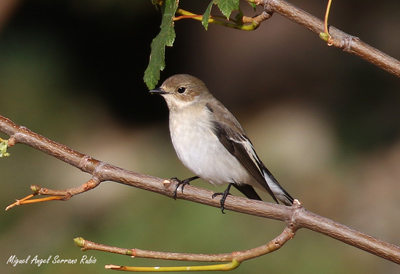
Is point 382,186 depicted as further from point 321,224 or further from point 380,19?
point 321,224

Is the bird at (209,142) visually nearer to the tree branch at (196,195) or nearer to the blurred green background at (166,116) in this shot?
the tree branch at (196,195)

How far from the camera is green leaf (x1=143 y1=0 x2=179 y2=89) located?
2.16 m

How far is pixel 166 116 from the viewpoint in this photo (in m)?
8.03

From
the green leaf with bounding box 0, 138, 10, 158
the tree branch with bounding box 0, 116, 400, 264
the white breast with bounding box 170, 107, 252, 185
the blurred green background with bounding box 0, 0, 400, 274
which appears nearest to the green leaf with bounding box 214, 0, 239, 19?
the tree branch with bounding box 0, 116, 400, 264

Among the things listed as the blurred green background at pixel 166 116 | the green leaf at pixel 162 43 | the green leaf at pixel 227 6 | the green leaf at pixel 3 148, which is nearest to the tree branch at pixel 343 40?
the green leaf at pixel 227 6

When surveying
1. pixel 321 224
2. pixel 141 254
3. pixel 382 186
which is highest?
pixel 382 186

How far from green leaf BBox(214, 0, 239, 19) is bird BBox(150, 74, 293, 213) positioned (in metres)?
1.42

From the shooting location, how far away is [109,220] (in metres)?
6.84

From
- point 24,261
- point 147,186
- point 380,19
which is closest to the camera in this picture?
point 147,186

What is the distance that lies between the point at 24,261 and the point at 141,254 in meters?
4.74

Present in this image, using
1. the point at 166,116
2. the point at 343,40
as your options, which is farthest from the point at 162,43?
the point at 166,116

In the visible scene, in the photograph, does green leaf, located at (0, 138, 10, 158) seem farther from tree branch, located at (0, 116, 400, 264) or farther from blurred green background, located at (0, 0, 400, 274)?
blurred green background, located at (0, 0, 400, 274)

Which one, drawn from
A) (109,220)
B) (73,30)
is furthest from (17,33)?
(109,220)

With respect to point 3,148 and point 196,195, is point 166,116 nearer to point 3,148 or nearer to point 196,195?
point 196,195
